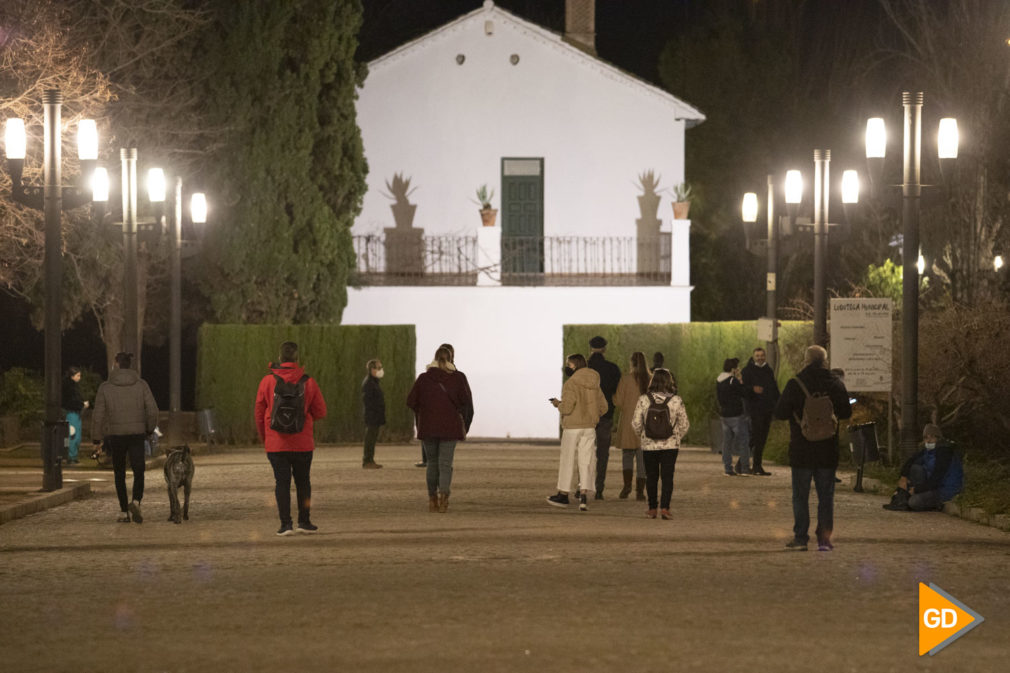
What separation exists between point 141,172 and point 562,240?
524 inches

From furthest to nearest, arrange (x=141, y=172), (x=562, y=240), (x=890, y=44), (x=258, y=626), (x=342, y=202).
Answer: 1. (x=890, y=44)
2. (x=562, y=240)
3. (x=342, y=202)
4. (x=141, y=172)
5. (x=258, y=626)

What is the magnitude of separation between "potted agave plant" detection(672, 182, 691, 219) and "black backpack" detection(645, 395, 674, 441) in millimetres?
23372

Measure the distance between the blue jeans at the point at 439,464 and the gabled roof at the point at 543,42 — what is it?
24.8 m

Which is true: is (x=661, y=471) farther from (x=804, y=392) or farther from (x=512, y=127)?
(x=512, y=127)

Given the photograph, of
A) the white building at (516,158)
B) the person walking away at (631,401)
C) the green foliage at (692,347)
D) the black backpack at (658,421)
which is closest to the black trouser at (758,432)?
the person walking away at (631,401)

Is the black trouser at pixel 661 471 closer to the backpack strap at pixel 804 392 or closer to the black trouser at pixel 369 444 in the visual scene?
the backpack strap at pixel 804 392

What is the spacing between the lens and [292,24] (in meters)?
37.9

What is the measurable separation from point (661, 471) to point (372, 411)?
9.93 metres

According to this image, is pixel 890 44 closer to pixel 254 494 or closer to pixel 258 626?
pixel 254 494

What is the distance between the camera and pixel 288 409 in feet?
53.4

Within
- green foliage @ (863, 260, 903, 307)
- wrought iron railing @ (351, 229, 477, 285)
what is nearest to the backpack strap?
green foliage @ (863, 260, 903, 307)

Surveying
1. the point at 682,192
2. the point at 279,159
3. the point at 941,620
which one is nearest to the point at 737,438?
the point at 941,620

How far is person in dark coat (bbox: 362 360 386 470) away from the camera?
2706 cm

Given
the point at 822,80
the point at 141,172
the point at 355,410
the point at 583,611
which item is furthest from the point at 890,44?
the point at 583,611
